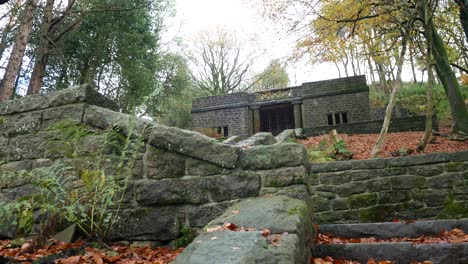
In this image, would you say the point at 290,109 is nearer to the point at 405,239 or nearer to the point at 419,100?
the point at 419,100

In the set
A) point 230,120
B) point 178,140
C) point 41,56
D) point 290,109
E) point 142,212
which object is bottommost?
point 142,212

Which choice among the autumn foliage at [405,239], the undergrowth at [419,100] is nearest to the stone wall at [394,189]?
the autumn foliage at [405,239]

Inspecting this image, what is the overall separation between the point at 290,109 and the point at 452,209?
19.1 metres

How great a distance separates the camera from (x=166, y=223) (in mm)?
2545

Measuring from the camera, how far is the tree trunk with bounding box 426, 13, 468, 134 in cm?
1079

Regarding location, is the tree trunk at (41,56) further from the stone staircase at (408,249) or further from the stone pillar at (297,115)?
the stone pillar at (297,115)

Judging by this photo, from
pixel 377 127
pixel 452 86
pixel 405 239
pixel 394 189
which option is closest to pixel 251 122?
pixel 377 127

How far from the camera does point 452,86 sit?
1092 centimetres

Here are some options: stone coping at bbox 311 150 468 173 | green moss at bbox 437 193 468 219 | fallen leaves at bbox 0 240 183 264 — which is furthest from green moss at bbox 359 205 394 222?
fallen leaves at bbox 0 240 183 264

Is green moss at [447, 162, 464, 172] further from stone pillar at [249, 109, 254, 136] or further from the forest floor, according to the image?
stone pillar at [249, 109, 254, 136]

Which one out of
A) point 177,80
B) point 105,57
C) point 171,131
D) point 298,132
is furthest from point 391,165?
point 177,80

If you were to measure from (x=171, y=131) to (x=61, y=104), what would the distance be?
Result: 1.23 m

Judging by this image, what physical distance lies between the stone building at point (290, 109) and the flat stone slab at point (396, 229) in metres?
17.1

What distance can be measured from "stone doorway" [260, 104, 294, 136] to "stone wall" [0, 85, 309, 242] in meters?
21.1
